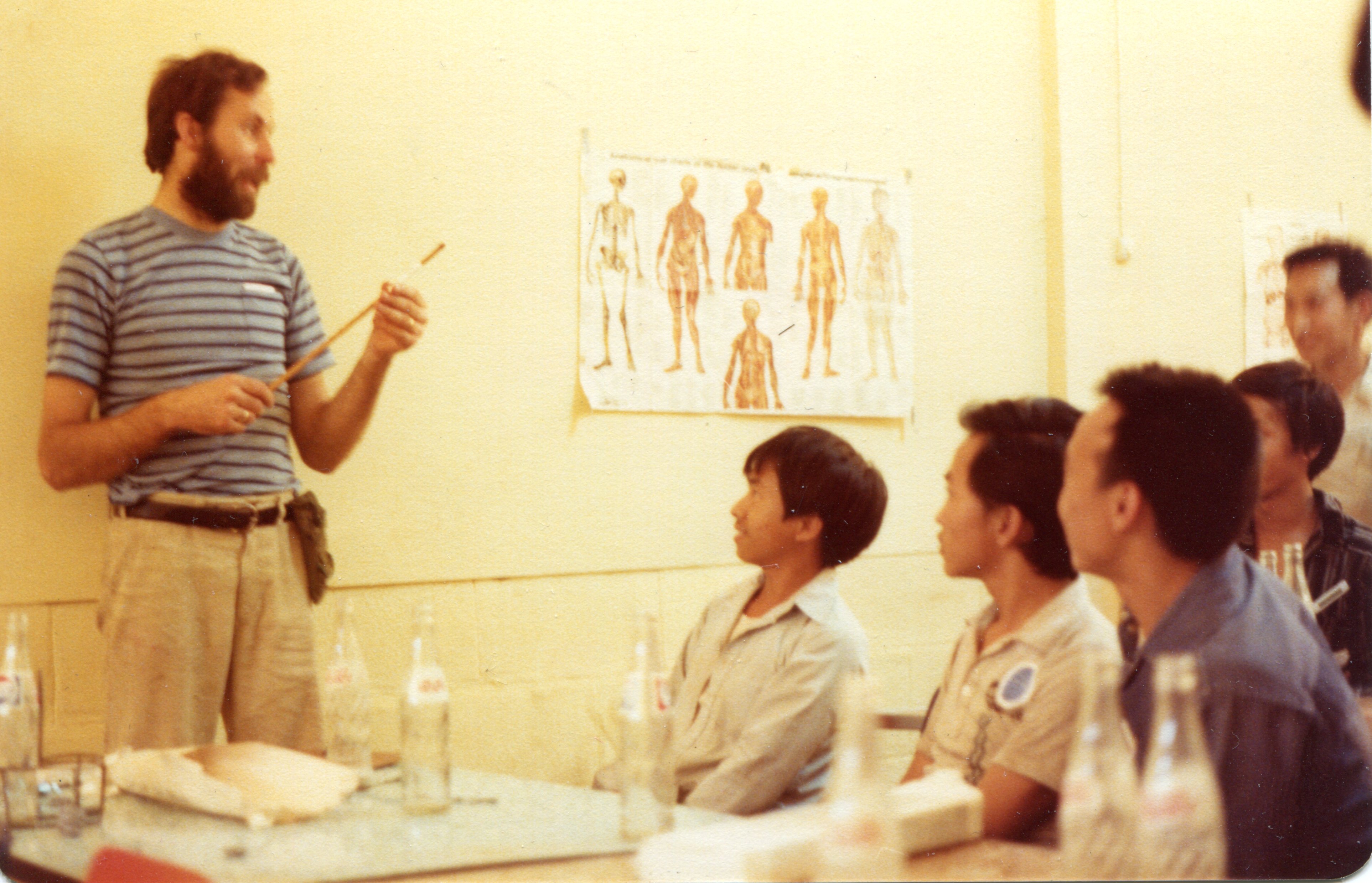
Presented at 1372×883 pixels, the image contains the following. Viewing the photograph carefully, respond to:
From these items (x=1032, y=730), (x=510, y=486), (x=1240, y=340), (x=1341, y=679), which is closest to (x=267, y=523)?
(x=510, y=486)

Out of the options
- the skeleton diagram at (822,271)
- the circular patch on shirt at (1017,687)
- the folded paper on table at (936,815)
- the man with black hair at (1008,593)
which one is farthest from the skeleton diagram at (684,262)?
the folded paper on table at (936,815)

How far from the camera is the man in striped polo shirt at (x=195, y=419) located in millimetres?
2154

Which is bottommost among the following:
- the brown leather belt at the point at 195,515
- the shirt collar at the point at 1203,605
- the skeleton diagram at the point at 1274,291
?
the shirt collar at the point at 1203,605

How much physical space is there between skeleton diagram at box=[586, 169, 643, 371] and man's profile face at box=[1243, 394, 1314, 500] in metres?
1.37

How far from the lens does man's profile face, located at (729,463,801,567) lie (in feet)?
7.09

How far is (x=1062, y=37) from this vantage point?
341 cm

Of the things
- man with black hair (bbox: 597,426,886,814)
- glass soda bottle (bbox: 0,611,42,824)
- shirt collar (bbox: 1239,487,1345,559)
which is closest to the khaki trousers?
glass soda bottle (bbox: 0,611,42,824)

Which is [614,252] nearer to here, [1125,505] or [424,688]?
[424,688]

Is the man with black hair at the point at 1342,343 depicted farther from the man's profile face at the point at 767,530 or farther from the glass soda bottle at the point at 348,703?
the glass soda bottle at the point at 348,703

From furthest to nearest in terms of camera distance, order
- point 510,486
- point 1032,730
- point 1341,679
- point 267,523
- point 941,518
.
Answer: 1. point 510,486
2. point 267,523
3. point 941,518
4. point 1032,730
5. point 1341,679

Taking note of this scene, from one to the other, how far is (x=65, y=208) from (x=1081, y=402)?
244cm

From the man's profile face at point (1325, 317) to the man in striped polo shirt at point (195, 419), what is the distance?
5.73 feet

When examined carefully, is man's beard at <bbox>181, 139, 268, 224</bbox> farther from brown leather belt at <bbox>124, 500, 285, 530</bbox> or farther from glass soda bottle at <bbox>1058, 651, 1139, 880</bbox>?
glass soda bottle at <bbox>1058, 651, 1139, 880</bbox>

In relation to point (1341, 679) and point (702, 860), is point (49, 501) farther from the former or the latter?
point (1341, 679)
